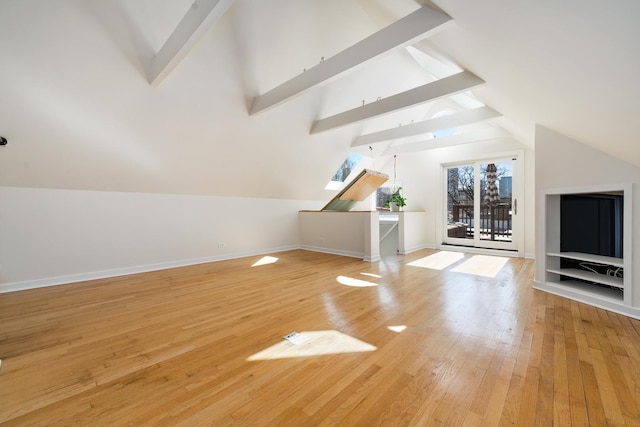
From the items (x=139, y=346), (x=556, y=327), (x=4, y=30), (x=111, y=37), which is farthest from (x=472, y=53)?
(x=4, y=30)

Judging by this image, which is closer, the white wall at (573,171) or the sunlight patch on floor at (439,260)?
the white wall at (573,171)

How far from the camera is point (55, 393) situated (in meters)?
1.47

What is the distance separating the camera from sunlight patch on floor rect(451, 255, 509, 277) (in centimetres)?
416

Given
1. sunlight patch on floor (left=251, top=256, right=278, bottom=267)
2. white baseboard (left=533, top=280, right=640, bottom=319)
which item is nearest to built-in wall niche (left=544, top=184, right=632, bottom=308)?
white baseboard (left=533, top=280, right=640, bottom=319)

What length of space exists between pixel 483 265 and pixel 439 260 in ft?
2.54

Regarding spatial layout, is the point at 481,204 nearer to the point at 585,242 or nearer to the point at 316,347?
the point at 585,242

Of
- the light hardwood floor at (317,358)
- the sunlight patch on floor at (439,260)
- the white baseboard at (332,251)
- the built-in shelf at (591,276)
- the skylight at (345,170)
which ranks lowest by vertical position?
the light hardwood floor at (317,358)

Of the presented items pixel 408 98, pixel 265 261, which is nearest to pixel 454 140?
pixel 408 98

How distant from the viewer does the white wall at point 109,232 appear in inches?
135

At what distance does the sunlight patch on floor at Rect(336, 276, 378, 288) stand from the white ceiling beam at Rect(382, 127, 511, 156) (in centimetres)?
415

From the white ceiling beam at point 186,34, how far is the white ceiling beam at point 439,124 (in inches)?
158

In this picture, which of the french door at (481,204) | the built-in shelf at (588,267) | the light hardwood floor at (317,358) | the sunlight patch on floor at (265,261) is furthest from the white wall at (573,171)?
the sunlight patch on floor at (265,261)

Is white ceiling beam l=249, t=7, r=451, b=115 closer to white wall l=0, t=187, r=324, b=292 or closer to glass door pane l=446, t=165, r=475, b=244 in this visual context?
white wall l=0, t=187, r=324, b=292

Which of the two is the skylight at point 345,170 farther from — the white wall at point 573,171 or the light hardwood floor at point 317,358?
the light hardwood floor at point 317,358
